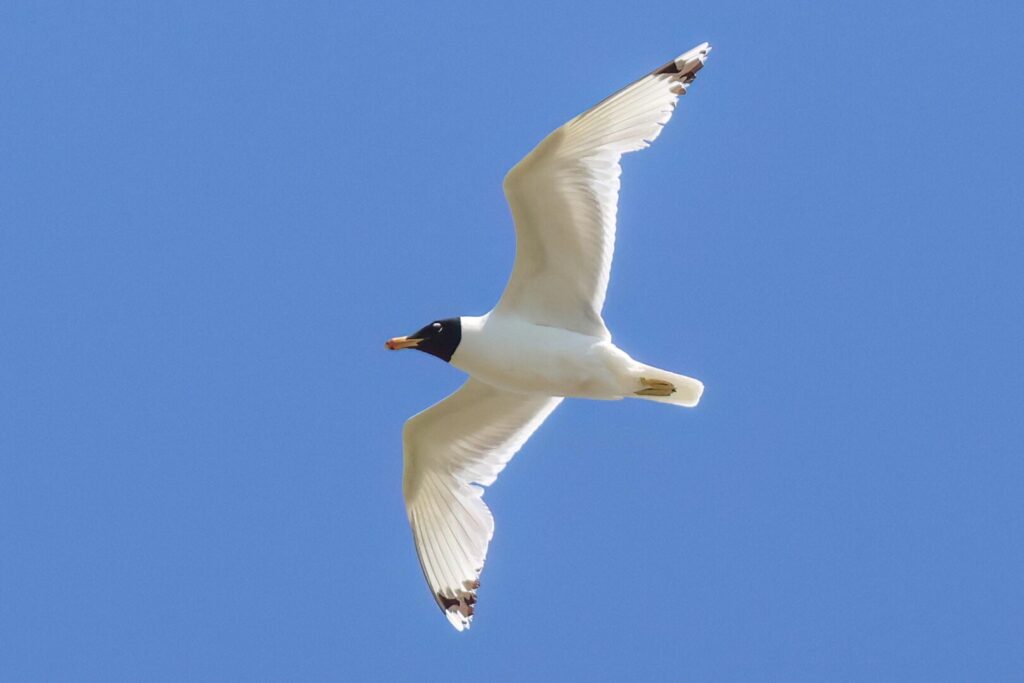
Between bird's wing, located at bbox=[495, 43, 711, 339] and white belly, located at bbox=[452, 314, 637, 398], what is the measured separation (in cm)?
13

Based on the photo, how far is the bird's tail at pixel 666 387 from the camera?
1062cm

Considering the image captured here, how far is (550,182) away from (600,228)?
1.39ft

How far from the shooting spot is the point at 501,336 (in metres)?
10.8

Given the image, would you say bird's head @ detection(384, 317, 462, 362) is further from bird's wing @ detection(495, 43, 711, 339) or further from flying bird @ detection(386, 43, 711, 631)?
bird's wing @ detection(495, 43, 711, 339)

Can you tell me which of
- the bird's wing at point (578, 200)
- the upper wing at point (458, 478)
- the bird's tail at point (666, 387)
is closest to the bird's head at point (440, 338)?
the bird's wing at point (578, 200)

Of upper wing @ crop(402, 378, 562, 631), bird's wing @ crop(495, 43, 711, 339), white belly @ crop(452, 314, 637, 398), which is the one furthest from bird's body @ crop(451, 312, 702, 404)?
upper wing @ crop(402, 378, 562, 631)

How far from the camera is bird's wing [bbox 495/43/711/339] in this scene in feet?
34.4

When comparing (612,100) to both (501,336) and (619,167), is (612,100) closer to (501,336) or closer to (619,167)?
(619,167)

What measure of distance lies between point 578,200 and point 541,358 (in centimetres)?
89

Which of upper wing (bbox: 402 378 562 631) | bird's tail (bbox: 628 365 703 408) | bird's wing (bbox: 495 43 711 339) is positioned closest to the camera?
bird's wing (bbox: 495 43 711 339)

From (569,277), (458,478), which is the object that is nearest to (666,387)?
(569,277)

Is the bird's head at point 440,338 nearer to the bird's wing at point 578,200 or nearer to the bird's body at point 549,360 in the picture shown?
the bird's body at point 549,360

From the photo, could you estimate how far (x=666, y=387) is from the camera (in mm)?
10656

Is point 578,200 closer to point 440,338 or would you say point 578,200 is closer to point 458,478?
point 440,338
